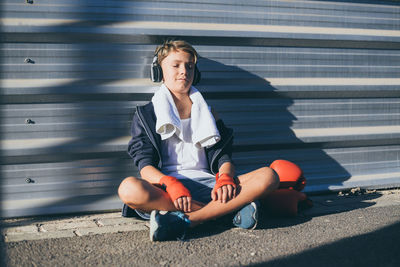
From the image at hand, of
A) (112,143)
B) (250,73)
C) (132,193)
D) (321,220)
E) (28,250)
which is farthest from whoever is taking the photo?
(250,73)

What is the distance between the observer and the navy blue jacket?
123 inches

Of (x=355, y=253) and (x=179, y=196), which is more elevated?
(x=179, y=196)

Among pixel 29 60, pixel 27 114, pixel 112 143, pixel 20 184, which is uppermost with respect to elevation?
pixel 29 60

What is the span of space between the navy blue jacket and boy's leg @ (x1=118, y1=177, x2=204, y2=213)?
0.26 meters

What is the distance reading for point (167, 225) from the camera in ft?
8.96

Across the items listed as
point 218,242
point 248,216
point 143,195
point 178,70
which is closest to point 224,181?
point 248,216

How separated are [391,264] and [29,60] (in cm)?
267

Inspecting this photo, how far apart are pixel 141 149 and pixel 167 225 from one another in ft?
2.03

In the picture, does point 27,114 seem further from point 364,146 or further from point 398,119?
point 398,119

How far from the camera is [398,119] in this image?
4371 mm

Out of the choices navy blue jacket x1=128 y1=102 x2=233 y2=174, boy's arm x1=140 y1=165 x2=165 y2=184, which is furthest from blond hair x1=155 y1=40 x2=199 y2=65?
boy's arm x1=140 y1=165 x2=165 y2=184

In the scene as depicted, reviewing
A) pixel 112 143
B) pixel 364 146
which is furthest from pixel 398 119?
pixel 112 143

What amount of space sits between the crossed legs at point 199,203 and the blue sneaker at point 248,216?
0.04m

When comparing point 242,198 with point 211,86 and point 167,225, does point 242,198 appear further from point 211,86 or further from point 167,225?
point 211,86
